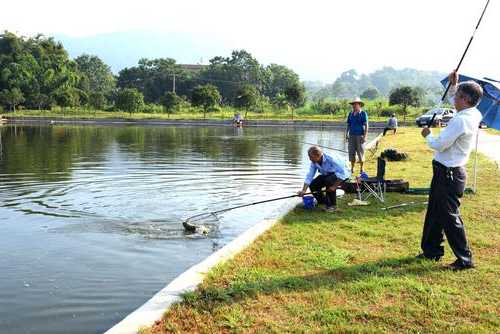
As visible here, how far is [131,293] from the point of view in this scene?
5.90 m

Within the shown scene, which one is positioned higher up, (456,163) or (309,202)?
(456,163)

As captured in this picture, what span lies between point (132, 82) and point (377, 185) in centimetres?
7307

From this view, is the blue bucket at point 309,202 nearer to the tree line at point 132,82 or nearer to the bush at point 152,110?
the tree line at point 132,82

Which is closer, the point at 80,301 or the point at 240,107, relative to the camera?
the point at 80,301

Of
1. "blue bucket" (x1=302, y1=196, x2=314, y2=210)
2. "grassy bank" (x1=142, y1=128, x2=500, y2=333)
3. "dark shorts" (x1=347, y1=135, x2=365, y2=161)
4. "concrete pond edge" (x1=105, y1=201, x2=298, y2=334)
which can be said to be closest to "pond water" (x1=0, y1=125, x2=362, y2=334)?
"concrete pond edge" (x1=105, y1=201, x2=298, y2=334)

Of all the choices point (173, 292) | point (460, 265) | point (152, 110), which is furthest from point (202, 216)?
point (152, 110)

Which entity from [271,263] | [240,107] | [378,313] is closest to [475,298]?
[378,313]

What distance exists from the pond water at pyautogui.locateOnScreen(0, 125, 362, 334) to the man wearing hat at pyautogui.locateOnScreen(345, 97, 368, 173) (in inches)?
73.5

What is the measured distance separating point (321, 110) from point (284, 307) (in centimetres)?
6221

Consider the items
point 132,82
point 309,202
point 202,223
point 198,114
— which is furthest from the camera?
point 132,82

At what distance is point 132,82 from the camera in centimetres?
7838

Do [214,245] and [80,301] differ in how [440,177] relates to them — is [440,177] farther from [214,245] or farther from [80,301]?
[80,301]

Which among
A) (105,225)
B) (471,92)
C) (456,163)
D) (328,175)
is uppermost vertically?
(471,92)

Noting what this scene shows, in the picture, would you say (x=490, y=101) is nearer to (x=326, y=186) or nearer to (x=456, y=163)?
(x=326, y=186)
